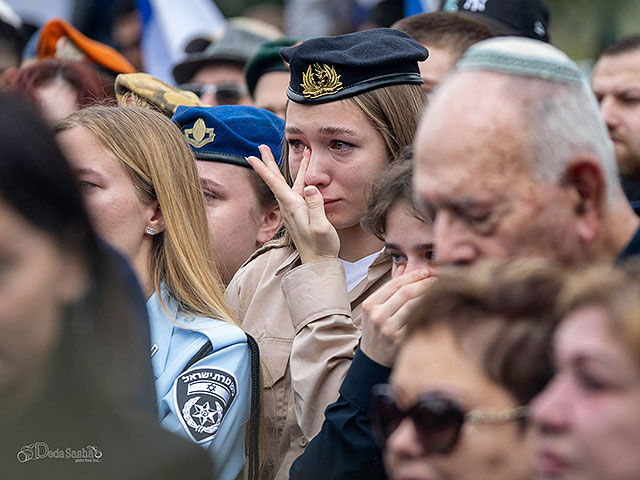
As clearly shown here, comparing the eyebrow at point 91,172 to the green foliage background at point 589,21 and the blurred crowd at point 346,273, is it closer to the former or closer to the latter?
the blurred crowd at point 346,273

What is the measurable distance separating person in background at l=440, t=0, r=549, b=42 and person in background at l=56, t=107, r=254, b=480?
2.10 metres

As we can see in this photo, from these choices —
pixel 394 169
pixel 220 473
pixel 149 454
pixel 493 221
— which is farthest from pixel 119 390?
pixel 394 169

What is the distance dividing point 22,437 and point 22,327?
0.21 m

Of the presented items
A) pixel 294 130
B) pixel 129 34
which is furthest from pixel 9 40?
pixel 294 130

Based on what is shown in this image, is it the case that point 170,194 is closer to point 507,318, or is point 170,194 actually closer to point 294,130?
point 294,130

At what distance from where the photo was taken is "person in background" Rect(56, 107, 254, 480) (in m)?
3.22

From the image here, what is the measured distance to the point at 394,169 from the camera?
3316mm

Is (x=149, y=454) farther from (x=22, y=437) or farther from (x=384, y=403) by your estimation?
(x=384, y=403)

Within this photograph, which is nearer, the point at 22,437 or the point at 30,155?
the point at 30,155

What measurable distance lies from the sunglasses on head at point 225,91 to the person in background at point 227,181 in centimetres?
268

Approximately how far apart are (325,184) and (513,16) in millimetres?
2141

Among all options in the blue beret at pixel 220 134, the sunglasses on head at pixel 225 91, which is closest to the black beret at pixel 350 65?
the blue beret at pixel 220 134

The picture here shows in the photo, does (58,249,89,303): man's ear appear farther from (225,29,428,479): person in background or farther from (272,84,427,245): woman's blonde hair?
(272,84,427,245): woman's blonde hair

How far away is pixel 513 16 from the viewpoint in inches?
209
